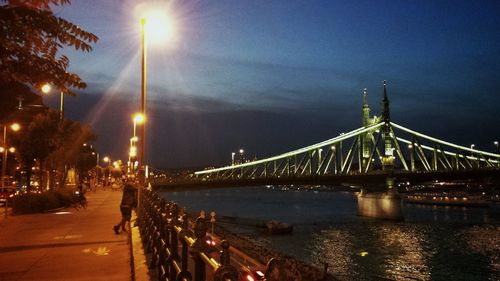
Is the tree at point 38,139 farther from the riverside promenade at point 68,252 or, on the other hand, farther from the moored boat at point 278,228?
the moored boat at point 278,228

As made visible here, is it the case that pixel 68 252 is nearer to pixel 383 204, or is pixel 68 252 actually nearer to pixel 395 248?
pixel 395 248

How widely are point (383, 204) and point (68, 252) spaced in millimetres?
62637

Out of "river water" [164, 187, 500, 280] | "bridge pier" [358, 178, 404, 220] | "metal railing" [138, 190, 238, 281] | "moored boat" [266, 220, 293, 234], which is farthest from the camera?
"bridge pier" [358, 178, 404, 220]

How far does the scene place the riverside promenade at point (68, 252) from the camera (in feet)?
29.8

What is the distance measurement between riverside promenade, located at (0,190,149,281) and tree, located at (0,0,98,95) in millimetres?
3235

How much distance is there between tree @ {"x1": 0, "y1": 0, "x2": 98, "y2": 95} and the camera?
5.77m

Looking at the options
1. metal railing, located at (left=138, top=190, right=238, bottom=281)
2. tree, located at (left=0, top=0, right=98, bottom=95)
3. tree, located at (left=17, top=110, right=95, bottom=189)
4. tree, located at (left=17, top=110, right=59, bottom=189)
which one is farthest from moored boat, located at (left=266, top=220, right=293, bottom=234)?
tree, located at (left=0, top=0, right=98, bottom=95)

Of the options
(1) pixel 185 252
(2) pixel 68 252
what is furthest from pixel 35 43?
(2) pixel 68 252

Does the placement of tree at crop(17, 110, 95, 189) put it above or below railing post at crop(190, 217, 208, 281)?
above

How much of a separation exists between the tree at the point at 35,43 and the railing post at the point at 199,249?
3159mm

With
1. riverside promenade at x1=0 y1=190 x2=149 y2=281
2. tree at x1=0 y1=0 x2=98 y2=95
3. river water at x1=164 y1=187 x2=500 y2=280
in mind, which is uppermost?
tree at x1=0 y1=0 x2=98 y2=95

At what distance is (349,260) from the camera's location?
119 ft

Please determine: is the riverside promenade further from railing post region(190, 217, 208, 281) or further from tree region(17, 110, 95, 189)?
tree region(17, 110, 95, 189)

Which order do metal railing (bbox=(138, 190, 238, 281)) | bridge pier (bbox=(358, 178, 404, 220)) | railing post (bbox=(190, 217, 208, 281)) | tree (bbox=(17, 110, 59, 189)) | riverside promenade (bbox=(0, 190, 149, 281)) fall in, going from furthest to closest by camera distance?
bridge pier (bbox=(358, 178, 404, 220)) < tree (bbox=(17, 110, 59, 189)) < riverside promenade (bbox=(0, 190, 149, 281)) < railing post (bbox=(190, 217, 208, 281)) < metal railing (bbox=(138, 190, 238, 281))
